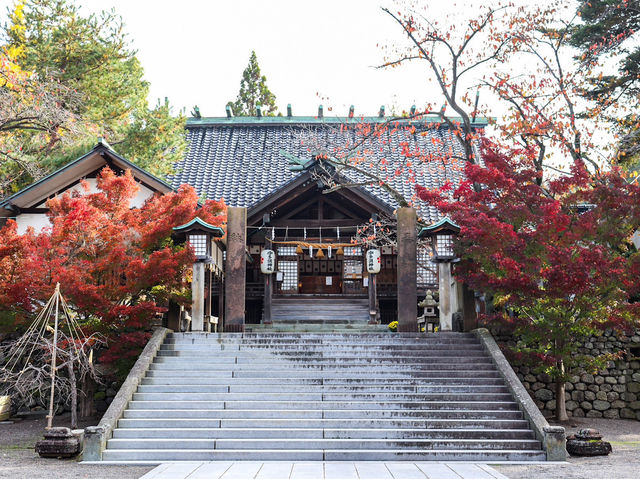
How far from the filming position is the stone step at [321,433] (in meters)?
11.2

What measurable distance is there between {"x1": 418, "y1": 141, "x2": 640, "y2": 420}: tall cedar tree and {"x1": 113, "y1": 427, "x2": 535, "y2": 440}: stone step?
3133 mm

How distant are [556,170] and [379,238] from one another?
6.03 m

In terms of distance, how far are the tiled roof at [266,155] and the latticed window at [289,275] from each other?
99.6 inches

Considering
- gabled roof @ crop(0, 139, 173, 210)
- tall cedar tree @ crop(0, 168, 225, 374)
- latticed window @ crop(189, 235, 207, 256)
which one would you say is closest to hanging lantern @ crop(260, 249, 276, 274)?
gabled roof @ crop(0, 139, 173, 210)

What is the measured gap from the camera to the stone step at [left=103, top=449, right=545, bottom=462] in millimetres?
10453

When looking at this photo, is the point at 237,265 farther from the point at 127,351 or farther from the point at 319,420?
the point at 319,420

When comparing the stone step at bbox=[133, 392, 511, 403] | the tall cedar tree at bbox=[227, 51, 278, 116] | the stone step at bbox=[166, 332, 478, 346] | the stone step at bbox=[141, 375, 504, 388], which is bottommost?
the stone step at bbox=[133, 392, 511, 403]

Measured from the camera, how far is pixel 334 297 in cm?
2236

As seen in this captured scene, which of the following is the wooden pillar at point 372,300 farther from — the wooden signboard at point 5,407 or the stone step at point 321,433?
the wooden signboard at point 5,407

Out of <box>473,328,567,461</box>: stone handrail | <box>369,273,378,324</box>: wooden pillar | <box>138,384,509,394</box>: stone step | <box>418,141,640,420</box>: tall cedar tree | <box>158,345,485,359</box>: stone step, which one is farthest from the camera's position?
<box>369,273,378,324</box>: wooden pillar

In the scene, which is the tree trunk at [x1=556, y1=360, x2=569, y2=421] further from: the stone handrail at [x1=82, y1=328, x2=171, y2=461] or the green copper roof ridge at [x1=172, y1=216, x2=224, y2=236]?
the stone handrail at [x1=82, y1=328, x2=171, y2=461]

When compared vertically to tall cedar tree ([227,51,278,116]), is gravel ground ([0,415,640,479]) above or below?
below

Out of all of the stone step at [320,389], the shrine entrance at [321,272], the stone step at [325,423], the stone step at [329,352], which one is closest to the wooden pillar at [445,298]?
the stone step at [329,352]

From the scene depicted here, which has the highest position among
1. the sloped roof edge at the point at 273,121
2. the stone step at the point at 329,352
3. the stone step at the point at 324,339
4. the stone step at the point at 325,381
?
the sloped roof edge at the point at 273,121
